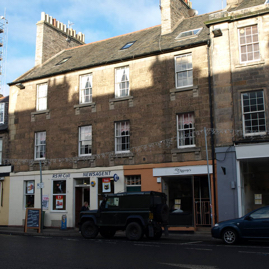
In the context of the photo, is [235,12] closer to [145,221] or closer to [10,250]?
[145,221]

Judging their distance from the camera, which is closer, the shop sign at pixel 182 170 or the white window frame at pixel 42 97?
the shop sign at pixel 182 170

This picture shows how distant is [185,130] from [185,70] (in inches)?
131

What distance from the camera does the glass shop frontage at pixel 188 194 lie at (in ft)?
61.1

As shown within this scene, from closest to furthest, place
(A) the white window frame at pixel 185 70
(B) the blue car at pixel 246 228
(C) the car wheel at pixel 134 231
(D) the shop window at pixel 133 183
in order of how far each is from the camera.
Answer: (B) the blue car at pixel 246 228, (C) the car wheel at pixel 134 231, (A) the white window frame at pixel 185 70, (D) the shop window at pixel 133 183

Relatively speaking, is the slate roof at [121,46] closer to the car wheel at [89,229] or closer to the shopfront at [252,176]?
the shopfront at [252,176]

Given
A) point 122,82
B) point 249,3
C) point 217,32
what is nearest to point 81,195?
point 122,82

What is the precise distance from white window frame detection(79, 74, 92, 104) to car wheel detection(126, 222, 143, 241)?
10.2 m

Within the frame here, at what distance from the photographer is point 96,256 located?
406 inches

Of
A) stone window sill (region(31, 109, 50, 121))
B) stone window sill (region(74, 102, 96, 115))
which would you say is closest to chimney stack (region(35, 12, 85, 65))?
stone window sill (region(31, 109, 50, 121))

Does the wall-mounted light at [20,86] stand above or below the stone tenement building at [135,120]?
above

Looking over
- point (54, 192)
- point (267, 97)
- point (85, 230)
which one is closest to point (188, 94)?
point (267, 97)

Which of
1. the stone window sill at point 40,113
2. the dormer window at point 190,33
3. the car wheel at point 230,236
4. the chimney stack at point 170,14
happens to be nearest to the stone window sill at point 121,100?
the dormer window at point 190,33

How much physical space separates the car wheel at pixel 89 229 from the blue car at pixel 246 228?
17.9ft

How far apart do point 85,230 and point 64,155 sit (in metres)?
7.64
